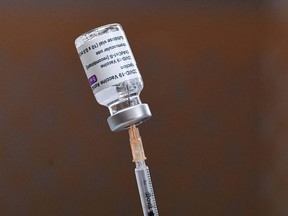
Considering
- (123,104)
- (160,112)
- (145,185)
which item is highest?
(160,112)

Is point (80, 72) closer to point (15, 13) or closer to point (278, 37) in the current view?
point (15, 13)

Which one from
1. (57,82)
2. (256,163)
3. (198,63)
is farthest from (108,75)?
(256,163)

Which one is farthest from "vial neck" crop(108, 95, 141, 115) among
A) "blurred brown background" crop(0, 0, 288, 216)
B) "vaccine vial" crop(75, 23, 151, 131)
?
"blurred brown background" crop(0, 0, 288, 216)

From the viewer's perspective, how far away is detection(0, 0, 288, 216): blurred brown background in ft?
5.23

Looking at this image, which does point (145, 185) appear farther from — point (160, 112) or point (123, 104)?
point (160, 112)

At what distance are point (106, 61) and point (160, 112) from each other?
3.90 feet

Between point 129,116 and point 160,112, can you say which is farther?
point 160,112

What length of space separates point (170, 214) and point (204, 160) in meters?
0.25

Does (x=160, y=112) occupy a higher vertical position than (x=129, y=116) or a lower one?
higher

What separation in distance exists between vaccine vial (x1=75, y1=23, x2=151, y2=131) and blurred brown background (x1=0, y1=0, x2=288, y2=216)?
109 centimetres

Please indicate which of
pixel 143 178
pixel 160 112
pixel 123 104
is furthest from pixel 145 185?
pixel 160 112

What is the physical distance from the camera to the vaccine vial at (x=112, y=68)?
54 centimetres

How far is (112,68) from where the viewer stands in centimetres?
54

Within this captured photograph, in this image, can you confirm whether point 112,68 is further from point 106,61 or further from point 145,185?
point 145,185
